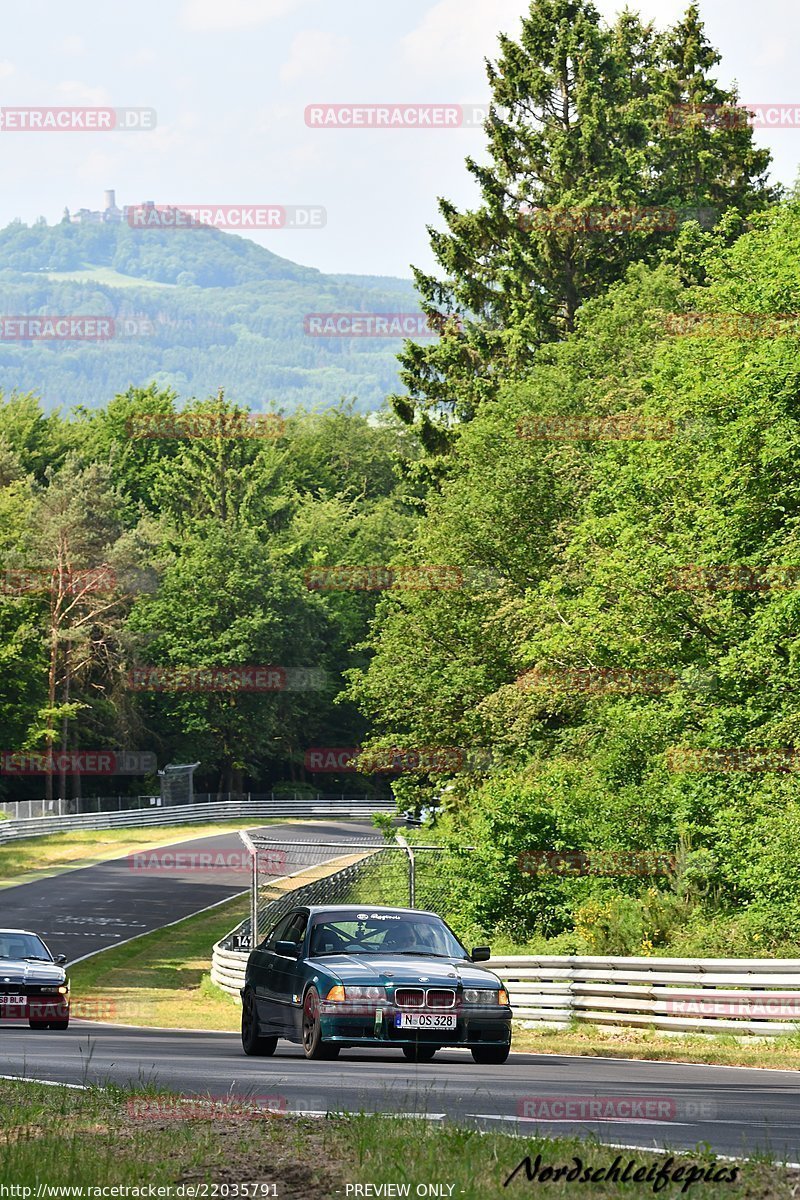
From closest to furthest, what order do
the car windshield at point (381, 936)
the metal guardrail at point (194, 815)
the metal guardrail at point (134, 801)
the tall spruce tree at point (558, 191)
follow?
the car windshield at point (381, 936), the tall spruce tree at point (558, 191), the metal guardrail at point (194, 815), the metal guardrail at point (134, 801)

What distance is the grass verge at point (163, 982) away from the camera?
30578 millimetres

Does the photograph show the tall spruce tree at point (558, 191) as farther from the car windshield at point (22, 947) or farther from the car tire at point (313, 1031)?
the car tire at point (313, 1031)

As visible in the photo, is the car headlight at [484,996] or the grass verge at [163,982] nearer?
the car headlight at [484,996]

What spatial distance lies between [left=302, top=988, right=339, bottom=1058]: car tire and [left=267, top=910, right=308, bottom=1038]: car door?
0.51 feet

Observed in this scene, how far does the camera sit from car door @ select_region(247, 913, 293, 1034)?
17422 millimetres

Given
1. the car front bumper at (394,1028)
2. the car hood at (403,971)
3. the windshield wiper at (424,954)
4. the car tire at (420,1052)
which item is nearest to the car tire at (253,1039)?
the car hood at (403,971)

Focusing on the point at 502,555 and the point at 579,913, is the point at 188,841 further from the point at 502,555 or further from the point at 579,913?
the point at 579,913

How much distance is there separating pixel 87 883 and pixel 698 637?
32474 millimetres

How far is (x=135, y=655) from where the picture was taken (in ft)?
325

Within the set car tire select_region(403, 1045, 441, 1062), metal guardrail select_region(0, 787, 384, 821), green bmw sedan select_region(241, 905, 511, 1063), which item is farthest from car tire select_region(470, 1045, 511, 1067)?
metal guardrail select_region(0, 787, 384, 821)

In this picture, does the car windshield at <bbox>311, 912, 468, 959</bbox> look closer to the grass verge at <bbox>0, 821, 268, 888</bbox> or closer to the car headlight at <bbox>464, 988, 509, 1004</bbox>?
the car headlight at <bbox>464, 988, 509, 1004</bbox>

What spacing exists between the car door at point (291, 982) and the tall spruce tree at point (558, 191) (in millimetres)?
38428

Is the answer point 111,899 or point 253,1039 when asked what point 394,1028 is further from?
point 111,899

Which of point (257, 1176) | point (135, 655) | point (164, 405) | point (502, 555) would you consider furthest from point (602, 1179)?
point (164, 405)
